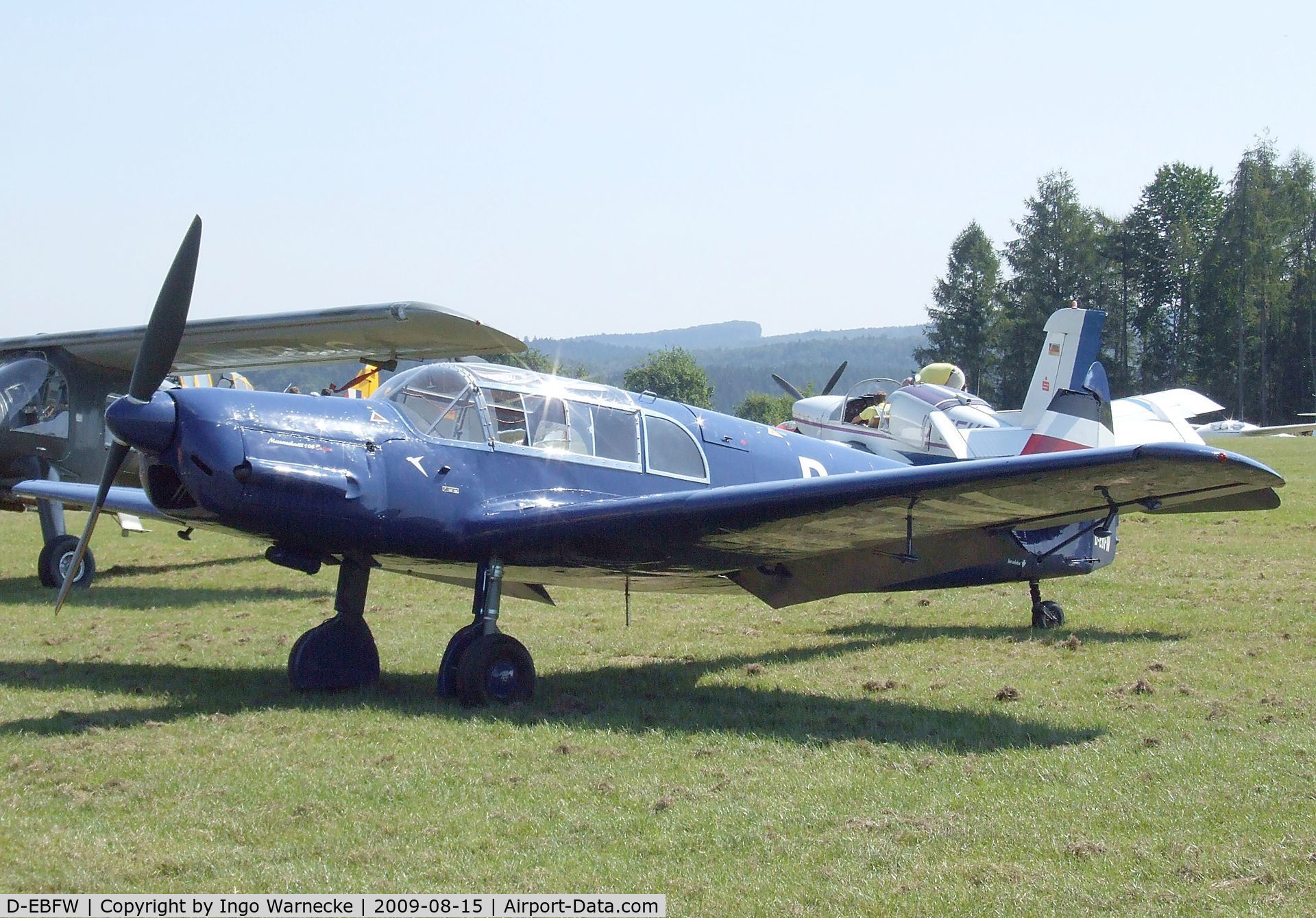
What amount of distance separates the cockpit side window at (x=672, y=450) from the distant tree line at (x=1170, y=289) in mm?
63862

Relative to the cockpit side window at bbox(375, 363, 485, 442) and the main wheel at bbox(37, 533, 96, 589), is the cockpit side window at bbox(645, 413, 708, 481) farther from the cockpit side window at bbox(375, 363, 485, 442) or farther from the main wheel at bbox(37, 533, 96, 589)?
the main wheel at bbox(37, 533, 96, 589)

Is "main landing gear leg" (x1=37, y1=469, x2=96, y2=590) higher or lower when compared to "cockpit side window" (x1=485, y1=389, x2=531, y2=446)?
lower

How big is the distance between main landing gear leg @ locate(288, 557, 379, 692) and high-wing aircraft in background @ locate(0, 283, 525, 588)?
434cm

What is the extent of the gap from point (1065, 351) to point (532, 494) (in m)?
14.8

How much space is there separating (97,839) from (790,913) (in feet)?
9.44

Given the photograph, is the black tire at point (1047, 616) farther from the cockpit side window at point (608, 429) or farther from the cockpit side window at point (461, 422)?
the cockpit side window at point (461, 422)

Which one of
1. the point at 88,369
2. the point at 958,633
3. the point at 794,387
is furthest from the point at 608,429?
the point at 794,387

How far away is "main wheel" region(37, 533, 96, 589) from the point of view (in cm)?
1444

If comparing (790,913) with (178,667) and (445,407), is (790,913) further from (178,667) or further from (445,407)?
(178,667)

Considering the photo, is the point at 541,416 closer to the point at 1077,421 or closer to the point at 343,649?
the point at 343,649

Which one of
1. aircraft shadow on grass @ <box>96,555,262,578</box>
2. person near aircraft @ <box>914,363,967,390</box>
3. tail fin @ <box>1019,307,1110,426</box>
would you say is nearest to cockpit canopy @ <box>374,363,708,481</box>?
aircraft shadow on grass @ <box>96,555,262,578</box>

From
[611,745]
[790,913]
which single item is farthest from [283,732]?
[790,913]

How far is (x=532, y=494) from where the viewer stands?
8.42 metres
